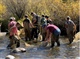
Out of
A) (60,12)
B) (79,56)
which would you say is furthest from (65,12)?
(79,56)

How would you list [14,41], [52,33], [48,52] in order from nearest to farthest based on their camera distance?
1. [48,52]
2. [52,33]
3. [14,41]

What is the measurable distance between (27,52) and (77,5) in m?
11.4

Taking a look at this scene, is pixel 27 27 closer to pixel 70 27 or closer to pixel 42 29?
pixel 42 29

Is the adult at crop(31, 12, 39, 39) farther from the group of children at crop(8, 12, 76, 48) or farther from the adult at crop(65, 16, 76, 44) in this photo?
the adult at crop(65, 16, 76, 44)

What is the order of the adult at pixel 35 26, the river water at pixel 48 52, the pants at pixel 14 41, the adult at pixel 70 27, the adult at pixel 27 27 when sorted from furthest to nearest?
the adult at pixel 35 26 → the adult at pixel 27 27 → the adult at pixel 70 27 → the pants at pixel 14 41 → the river water at pixel 48 52

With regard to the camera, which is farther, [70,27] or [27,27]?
[27,27]

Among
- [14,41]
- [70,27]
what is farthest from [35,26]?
[14,41]

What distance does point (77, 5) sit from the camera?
94.1 ft

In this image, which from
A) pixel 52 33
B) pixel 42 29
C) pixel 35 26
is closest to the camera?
pixel 52 33

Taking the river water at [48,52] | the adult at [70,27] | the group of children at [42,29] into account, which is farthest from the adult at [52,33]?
the adult at [70,27]

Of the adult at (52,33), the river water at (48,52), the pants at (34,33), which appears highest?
the adult at (52,33)

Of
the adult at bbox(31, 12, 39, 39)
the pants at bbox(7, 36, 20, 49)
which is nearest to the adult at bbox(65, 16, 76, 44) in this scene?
the adult at bbox(31, 12, 39, 39)

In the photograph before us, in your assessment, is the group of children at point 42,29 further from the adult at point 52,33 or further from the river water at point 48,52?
the river water at point 48,52

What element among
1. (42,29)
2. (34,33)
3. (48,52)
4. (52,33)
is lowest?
(48,52)
